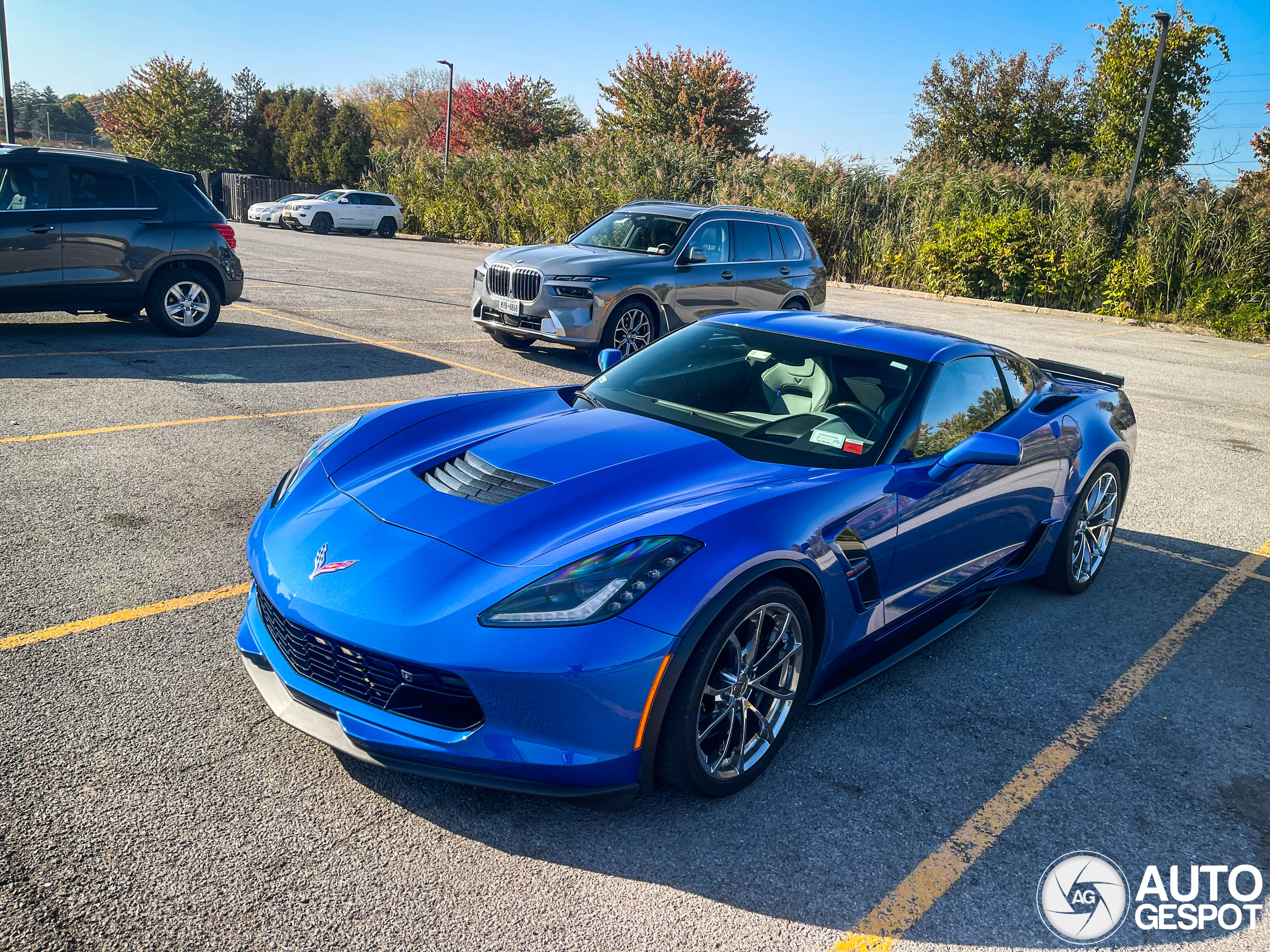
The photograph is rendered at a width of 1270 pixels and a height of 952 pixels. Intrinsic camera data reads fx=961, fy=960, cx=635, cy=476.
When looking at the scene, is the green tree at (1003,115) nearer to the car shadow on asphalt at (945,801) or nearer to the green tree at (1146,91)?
the green tree at (1146,91)

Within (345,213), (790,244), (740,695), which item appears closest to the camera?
(740,695)

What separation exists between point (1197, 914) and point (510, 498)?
2420mm

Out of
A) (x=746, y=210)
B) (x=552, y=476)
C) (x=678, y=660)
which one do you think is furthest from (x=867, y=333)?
(x=746, y=210)

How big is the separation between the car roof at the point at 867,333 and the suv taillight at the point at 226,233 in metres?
7.63

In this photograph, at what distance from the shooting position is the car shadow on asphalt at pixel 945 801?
8.98 ft

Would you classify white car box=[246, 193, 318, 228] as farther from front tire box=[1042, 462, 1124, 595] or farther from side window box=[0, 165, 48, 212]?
front tire box=[1042, 462, 1124, 595]

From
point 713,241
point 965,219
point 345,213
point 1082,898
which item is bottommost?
point 1082,898

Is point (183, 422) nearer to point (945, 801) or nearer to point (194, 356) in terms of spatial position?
point (194, 356)

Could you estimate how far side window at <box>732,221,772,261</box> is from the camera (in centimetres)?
1123

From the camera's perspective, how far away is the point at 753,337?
4441mm

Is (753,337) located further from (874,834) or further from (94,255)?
(94,255)

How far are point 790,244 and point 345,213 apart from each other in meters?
25.7

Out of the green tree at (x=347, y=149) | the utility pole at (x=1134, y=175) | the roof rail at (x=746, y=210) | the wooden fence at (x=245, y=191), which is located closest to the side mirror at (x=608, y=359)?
the roof rail at (x=746, y=210)

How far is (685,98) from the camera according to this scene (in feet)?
152
